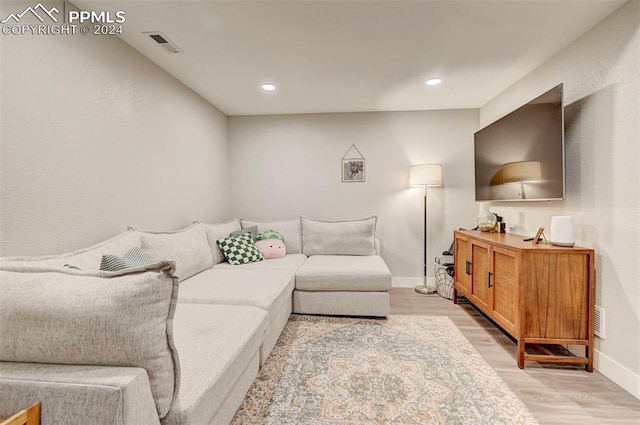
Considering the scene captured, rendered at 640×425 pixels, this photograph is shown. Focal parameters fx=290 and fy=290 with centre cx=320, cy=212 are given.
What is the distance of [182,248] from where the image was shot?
2359mm

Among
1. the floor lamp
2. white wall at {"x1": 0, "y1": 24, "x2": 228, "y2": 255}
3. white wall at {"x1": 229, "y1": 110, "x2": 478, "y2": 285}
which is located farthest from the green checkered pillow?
the floor lamp

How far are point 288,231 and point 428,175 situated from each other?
184cm

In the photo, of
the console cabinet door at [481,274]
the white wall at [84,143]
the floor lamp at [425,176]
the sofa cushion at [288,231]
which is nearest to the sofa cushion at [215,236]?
the white wall at [84,143]

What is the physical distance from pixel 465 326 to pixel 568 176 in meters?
1.49

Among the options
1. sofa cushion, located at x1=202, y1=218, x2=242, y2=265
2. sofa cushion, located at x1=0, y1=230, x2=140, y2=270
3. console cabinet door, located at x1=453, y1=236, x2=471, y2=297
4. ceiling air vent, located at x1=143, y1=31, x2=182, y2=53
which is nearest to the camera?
sofa cushion, located at x1=0, y1=230, x2=140, y2=270

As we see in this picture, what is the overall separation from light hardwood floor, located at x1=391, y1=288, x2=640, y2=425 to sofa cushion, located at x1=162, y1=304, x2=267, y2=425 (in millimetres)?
1587

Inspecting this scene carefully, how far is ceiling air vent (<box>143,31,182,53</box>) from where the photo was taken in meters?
2.06

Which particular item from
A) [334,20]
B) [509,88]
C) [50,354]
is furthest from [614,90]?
[50,354]

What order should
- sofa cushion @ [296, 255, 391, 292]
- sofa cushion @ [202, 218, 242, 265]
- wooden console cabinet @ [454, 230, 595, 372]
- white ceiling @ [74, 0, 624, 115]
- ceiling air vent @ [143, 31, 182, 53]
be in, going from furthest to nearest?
1. sofa cushion @ [202, 218, 242, 265]
2. sofa cushion @ [296, 255, 391, 292]
3. ceiling air vent @ [143, 31, 182, 53]
4. wooden console cabinet @ [454, 230, 595, 372]
5. white ceiling @ [74, 0, 624, 115]

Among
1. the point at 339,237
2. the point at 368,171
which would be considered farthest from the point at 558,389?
the point at 368,171

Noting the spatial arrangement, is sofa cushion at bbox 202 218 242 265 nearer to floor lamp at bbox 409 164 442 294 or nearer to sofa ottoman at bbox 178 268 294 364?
sofa ottoman at bbox 178 268 294 364

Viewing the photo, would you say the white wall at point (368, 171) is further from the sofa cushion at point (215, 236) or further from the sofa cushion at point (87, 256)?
the sofa cushion at point (87, 256)

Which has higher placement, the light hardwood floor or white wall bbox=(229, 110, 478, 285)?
white wall bbox=(229, 110, 478, 285)

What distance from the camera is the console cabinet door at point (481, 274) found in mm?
2484
